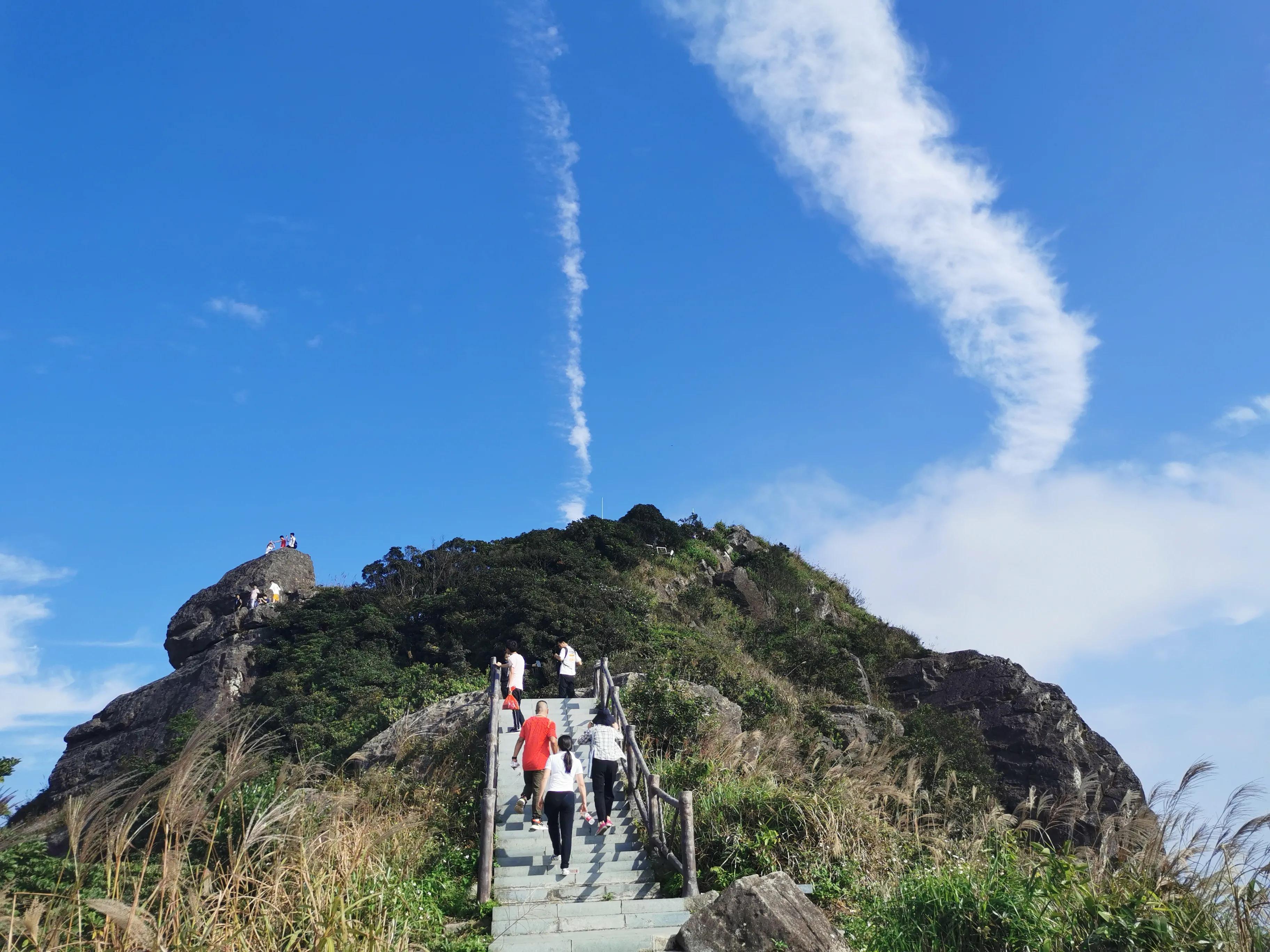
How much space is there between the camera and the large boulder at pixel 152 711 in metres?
25.6

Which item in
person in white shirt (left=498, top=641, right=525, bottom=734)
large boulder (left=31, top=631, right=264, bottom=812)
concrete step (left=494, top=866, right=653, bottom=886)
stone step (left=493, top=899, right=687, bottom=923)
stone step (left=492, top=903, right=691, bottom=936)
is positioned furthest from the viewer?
large boulder (left=31, top=631, right=264, bottom=812)

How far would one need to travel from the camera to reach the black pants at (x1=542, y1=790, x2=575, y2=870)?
9.61 metres

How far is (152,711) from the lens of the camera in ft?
90.1

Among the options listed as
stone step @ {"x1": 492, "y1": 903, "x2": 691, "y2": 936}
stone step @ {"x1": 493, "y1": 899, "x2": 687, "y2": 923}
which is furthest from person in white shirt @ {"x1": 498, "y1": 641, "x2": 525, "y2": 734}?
stone step @ {"x1": 492, "y1": 903, "x2": 691, "y2": 936}

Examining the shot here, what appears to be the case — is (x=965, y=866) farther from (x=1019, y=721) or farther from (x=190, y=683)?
(x=190, y=683)

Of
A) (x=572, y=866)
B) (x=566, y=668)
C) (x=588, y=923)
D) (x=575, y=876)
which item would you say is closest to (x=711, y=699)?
(x=566, y=668)

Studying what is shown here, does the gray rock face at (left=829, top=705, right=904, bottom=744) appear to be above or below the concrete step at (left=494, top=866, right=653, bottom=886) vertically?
above

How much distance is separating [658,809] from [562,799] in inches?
72.7

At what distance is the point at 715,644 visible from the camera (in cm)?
2773

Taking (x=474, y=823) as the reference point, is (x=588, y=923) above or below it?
below

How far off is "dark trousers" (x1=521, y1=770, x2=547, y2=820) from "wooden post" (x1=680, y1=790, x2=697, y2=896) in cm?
206

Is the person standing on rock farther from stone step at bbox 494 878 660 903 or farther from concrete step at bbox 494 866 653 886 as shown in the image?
stone step at bbox 494 878 660 903

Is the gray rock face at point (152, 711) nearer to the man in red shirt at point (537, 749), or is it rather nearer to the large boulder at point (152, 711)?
the large boulder at point (152, 711)

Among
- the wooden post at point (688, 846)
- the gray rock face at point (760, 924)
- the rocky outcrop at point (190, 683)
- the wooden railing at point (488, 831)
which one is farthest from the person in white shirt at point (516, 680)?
the rocky outcrop at point (190, 683)
